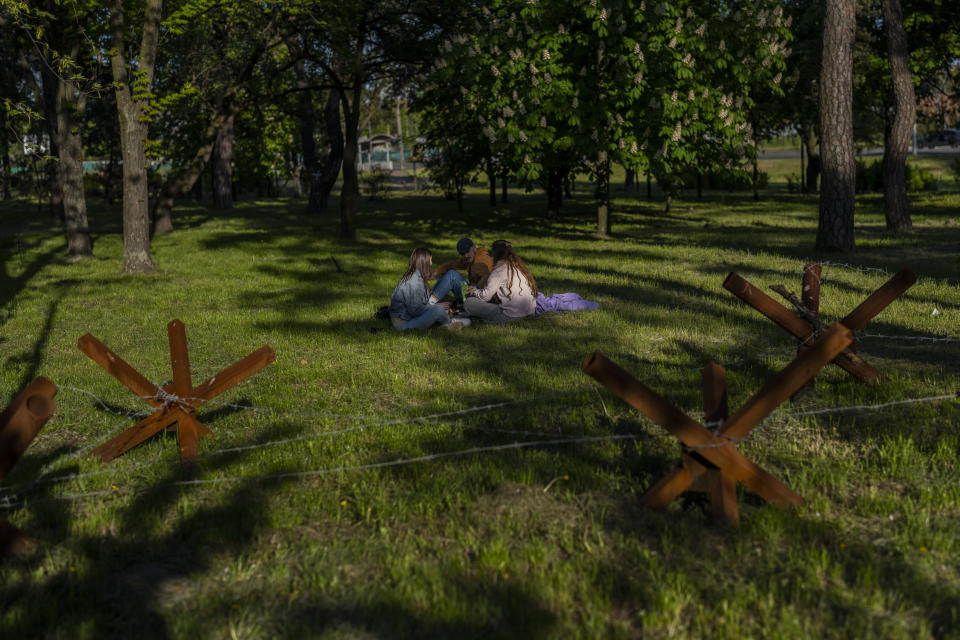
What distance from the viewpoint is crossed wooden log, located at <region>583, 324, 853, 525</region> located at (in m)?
4.26

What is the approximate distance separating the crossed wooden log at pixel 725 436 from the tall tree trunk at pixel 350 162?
16.1 metres

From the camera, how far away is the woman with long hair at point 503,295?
33.0 ft

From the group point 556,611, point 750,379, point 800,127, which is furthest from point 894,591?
point 800,127

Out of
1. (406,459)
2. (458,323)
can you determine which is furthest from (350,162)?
(406,459)

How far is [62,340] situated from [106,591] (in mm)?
7018

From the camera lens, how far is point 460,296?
34.8 ft

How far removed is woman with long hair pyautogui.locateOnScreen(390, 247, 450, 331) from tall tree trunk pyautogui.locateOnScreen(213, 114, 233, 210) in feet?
82.8

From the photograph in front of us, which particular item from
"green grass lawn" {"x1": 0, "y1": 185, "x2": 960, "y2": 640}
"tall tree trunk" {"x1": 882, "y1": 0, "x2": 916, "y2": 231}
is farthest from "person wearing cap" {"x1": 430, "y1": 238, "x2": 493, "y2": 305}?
"tall tree trunk" {"x1": 882, "y1": 0, "x2": 916, "y2": 231}

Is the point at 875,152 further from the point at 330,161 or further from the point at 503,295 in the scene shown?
the point at 503,295

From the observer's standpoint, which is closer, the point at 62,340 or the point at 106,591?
the point at 106,591

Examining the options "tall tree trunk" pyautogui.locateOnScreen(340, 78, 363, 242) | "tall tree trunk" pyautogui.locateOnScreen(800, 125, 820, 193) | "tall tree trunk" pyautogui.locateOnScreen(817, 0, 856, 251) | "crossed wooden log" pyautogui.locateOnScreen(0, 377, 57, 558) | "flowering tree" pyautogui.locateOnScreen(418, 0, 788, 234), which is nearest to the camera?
"crossed wooden log" pyautogui.locateOnScreen(0, 377, 57, 558)

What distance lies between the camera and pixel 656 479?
16.6ft

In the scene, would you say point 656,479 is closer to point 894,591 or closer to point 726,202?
point 894,591

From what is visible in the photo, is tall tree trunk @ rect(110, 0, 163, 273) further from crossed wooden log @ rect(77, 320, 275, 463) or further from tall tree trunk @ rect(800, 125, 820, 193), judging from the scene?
tall tree trunk @ rect(800, 125, 820, 193)
